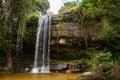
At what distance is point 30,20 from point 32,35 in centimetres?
143

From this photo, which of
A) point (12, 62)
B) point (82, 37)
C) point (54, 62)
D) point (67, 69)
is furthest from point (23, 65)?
point (82, 37)

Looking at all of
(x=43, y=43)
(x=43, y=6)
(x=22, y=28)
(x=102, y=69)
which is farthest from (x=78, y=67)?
(x=43, y=6)

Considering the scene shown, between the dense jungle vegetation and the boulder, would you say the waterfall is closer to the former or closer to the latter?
the dense jungle vegetation

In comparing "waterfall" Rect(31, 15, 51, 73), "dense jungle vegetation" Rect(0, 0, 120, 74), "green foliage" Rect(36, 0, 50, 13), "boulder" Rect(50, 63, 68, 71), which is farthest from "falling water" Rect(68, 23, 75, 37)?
"green foliage" Rect(36, 0, 50, 13)

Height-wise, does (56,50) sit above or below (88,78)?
above

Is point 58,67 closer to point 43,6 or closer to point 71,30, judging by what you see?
point 71,30

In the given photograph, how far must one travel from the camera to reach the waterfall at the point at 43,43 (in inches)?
894

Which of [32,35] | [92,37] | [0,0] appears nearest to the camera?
[0,0]

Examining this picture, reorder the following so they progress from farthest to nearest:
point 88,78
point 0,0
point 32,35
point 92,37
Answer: point 32,35 < point 92,37 < point 0,0 < point 88,78

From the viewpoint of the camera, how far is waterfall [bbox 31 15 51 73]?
894 inches

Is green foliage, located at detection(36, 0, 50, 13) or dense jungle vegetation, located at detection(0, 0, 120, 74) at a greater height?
green foliage, located at detection(36, 0, 50, 13)

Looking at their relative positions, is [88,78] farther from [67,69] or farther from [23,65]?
[23,65]

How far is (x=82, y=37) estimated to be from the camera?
2206cm

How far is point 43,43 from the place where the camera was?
2319 cm
